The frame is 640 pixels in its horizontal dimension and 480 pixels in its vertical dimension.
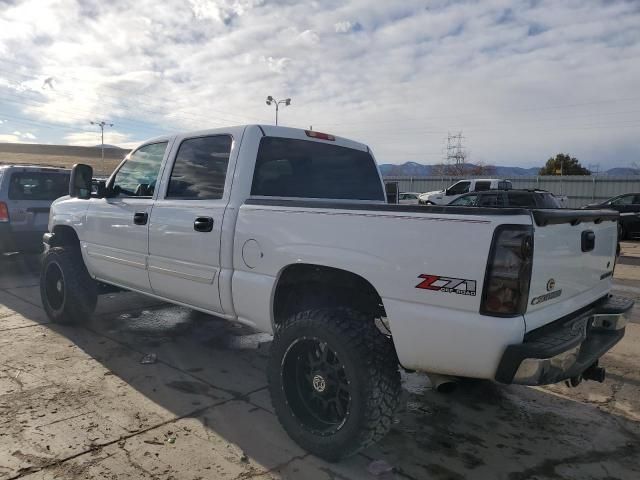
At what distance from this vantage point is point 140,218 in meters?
4.24

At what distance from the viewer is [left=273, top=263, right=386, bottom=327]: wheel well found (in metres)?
2.98

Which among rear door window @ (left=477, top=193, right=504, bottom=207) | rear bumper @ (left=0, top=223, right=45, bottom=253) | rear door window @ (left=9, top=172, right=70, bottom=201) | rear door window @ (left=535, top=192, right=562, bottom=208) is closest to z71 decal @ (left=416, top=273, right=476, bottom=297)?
rear bumper @ (left=0, top=223, right=45, bottom=253)

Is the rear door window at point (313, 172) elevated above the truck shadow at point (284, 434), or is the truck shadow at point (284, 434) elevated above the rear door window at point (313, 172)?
the rear door window at point (313, 172)

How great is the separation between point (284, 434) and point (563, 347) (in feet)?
5.78

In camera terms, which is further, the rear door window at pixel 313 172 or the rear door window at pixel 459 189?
the rear door window at pixel 459 189

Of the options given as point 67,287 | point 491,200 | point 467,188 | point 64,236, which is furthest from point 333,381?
point 467,188

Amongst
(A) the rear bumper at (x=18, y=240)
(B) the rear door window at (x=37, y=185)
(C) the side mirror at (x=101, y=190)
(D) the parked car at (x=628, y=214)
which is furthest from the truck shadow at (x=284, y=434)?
(D) the parked car at (x=628, y=214)

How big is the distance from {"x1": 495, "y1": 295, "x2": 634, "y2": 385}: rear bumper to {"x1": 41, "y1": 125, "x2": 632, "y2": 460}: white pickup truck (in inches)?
0.4

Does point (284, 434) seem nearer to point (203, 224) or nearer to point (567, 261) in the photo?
point (203, 224)

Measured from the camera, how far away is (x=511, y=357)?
2.29 metres

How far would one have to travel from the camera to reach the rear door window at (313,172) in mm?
3701

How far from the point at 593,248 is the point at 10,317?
5.85 m

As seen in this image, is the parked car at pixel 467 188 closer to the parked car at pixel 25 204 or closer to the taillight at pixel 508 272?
the parked car at pixel 25 204

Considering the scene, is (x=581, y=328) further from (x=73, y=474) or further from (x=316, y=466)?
(x=73, y=474)
